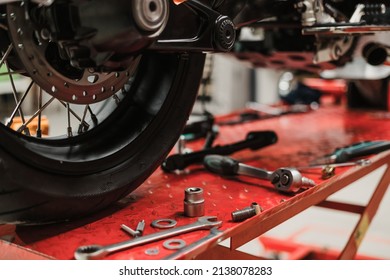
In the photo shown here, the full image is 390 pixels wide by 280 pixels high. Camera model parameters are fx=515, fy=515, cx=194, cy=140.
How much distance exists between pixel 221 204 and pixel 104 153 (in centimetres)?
21

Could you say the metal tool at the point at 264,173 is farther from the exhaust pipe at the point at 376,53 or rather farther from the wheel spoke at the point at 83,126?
the exhaust pipe at the point at 376,53

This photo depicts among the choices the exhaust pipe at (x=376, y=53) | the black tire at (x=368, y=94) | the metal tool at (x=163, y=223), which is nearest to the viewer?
the metal tool at (x=163, y=223)

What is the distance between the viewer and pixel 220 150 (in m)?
1.24

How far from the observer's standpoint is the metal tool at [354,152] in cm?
117

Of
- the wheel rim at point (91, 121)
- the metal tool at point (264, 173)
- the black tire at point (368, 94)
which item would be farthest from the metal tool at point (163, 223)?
the black tire at point (368, 94)

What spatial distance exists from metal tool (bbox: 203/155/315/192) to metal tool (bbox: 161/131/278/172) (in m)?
0.04

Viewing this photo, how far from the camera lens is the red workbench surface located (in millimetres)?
721

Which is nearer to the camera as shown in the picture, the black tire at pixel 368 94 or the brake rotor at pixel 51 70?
the brake rotor at pixel 51 70

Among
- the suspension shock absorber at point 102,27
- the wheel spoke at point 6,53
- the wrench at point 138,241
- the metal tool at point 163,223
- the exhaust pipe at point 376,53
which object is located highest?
the suspension shock absorber at point 102,27

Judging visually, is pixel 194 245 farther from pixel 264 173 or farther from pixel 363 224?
pixel 363 224

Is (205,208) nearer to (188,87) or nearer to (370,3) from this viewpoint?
(188,87)

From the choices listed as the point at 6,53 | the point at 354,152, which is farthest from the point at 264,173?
the point at 6,53

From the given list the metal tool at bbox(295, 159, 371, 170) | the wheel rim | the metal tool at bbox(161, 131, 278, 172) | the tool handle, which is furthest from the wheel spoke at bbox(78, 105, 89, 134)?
the tool handle
